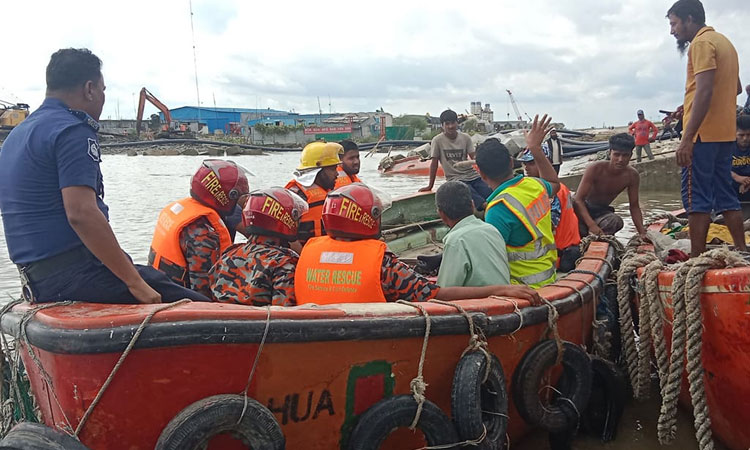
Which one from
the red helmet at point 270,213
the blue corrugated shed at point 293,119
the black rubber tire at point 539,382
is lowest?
the black rubber tire at point 539,382

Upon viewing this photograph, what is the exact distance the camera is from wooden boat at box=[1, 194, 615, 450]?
195 cm

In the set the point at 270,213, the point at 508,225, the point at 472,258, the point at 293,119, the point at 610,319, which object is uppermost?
the point at 293,119

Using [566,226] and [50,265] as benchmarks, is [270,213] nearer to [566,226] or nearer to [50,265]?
[50,265]

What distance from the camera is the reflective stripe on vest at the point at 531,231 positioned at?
11.0 feet

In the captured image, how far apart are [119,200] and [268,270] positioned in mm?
16527

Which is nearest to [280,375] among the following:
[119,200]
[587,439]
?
[587,439]

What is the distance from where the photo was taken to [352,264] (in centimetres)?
260

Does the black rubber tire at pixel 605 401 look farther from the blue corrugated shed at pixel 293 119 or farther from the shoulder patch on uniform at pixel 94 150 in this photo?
the blue corrugated shed at pixel 293 119

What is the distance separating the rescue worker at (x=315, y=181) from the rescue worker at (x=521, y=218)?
66.7 inches

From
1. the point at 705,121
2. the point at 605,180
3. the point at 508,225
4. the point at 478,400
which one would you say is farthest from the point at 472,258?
the point at 605,180

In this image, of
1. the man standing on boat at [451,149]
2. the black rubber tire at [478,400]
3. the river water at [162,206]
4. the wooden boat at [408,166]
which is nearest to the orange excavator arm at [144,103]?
the river water at [162,206]

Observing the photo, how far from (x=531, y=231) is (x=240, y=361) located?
1930 millimetres

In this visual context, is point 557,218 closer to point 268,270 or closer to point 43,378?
point 268,270

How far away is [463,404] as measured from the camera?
7.65 ft
